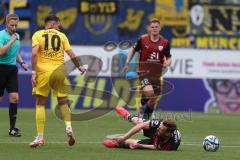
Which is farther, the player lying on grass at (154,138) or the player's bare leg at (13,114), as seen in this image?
the player's bare leg at (13,114)

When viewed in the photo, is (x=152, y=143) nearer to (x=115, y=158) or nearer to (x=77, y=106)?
(x=115, y=158)

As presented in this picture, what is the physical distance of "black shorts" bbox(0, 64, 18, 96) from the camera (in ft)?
51.5

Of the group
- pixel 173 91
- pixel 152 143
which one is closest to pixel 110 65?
pixel 173 91

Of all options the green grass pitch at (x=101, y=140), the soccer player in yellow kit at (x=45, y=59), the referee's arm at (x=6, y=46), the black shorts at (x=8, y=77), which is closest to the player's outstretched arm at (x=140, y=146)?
the green grass pitch at (x=101, y=140)

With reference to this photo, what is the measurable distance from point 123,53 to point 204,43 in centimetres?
306

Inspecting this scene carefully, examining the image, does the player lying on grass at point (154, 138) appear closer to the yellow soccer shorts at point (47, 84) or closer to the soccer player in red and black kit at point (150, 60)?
the yellow soccer shorts at point (47, 84)

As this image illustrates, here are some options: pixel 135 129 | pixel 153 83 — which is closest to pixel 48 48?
pixel 135 129

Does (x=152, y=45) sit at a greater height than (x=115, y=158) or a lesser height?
greater

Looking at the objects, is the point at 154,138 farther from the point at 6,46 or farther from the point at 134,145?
the point at 6,46

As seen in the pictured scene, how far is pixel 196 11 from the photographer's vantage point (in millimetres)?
27203

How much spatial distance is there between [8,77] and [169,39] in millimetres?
11935

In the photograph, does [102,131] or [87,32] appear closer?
[102,131]

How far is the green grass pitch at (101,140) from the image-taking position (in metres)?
12.0

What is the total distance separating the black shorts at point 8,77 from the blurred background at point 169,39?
10214 millimetres
